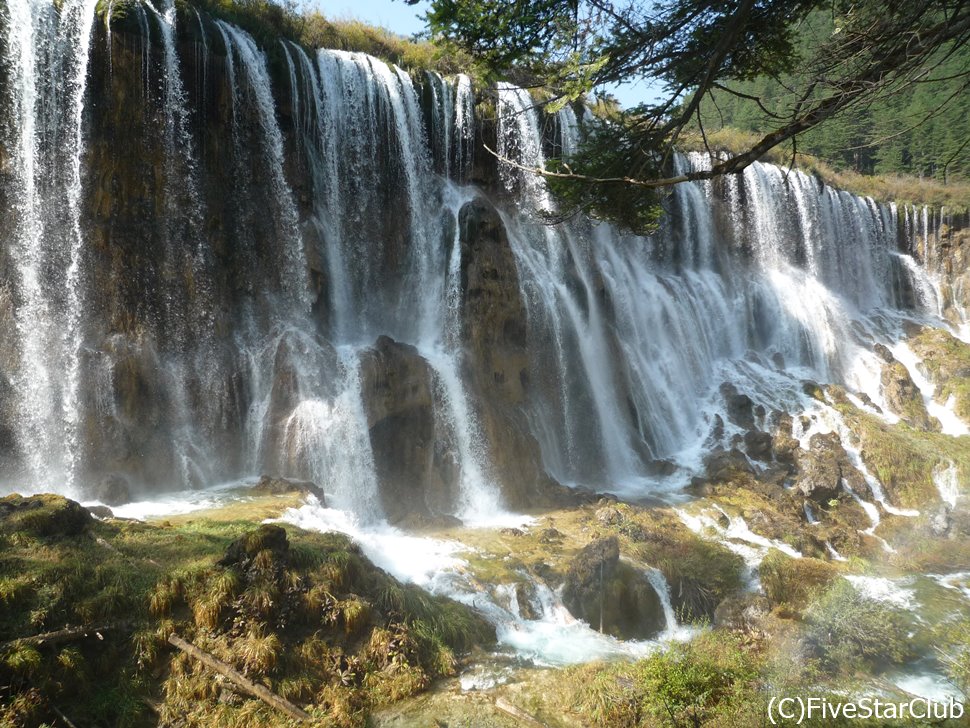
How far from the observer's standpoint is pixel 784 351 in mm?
26562

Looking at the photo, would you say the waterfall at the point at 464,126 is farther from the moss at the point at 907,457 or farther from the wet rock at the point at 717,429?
the moss at the point at 907,457

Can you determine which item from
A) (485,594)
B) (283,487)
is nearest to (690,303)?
(283,487)

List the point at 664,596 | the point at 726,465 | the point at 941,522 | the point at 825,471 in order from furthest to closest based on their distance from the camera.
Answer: the point at 726,465, the point at 825,471, the point at 941,522, the point at 664,596

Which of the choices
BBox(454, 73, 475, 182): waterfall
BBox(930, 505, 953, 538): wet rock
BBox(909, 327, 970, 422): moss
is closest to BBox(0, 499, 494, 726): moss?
BBox(930, 505, 953, 538): wet rock

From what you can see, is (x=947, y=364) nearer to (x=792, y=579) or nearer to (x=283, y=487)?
(x=792, y=579)

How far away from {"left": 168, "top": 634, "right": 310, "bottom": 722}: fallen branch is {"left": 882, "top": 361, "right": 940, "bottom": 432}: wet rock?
2340cm

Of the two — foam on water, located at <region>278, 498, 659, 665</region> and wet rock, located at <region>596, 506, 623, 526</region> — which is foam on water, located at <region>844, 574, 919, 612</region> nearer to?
wet rock, located at <region>596, 506, 623, 526</region>

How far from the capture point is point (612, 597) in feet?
31.1

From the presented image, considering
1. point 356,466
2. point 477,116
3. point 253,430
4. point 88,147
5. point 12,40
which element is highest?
point 477,116

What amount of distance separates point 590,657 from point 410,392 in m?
8.28

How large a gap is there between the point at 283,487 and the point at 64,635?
649cm

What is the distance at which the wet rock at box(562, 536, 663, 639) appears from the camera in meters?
9.27

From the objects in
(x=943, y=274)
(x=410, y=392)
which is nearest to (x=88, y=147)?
(x=410, y=392)

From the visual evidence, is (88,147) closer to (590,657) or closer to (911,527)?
(590,657)
